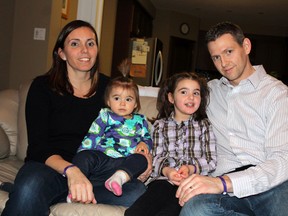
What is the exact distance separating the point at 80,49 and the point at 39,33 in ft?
5.85

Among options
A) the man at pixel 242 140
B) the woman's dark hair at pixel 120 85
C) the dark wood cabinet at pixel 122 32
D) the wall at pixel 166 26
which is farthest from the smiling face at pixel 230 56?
the wall at pixel 166 26

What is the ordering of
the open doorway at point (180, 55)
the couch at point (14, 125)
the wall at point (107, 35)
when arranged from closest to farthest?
the couch at point (14, 125) → the wall at point (107, 35) → the open doorway at point (180, 55)

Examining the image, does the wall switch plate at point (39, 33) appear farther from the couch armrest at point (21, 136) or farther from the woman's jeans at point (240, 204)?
the woman's jeans at point (240, 204)

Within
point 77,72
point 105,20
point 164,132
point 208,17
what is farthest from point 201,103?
point 208,17

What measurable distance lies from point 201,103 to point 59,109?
0.77 metres

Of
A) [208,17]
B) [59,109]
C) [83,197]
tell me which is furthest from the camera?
[208,17]

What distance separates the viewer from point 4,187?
5.64ft

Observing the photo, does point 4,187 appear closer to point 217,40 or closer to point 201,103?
point 201,103

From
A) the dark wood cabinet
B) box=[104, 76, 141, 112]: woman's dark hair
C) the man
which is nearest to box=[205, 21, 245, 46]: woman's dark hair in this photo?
the man

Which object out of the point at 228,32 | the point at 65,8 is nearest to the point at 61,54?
the point at 228,32

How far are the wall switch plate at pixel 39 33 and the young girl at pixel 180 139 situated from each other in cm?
186

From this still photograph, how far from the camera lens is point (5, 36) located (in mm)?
3467

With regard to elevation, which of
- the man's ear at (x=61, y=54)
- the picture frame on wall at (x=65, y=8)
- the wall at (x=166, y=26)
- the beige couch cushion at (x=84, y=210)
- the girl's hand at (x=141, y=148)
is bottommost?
the beige couch cushion at (x=84, y=210)

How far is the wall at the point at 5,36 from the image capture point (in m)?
3.40
